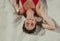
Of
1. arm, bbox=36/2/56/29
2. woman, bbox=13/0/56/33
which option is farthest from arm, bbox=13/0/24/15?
arm, bbox=36/2/56/29

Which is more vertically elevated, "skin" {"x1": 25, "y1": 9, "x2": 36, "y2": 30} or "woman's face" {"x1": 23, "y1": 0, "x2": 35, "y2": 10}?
"woman's face" {"x1": 23, "y1": 0, "x2": 35, "y2": 10}

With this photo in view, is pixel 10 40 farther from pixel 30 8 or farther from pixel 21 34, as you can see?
pixel 30 8

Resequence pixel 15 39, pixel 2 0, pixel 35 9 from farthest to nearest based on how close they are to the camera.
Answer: pixel 2 0
pixel 35 9
pixel 15 39

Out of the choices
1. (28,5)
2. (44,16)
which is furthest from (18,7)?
(44,16)

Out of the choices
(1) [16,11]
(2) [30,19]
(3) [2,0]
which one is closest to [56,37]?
(2) [30,19]

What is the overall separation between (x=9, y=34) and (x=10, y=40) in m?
0.05

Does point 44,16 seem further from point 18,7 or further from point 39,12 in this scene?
point 18,7

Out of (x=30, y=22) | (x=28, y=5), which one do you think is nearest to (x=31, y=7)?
(x=28, y=5)

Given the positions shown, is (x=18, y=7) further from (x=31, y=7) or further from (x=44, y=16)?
(x=44, y=16)

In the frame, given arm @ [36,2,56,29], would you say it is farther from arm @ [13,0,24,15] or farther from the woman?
arm @ [13,0,24,15]

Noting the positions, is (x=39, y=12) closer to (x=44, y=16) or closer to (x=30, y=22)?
(x=44, y=16)

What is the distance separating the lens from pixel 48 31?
3.12 feet

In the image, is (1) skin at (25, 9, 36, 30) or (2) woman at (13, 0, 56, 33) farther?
(2) woman at (13, 0, 56, 33)

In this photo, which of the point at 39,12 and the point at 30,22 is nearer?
the point at 30,22
